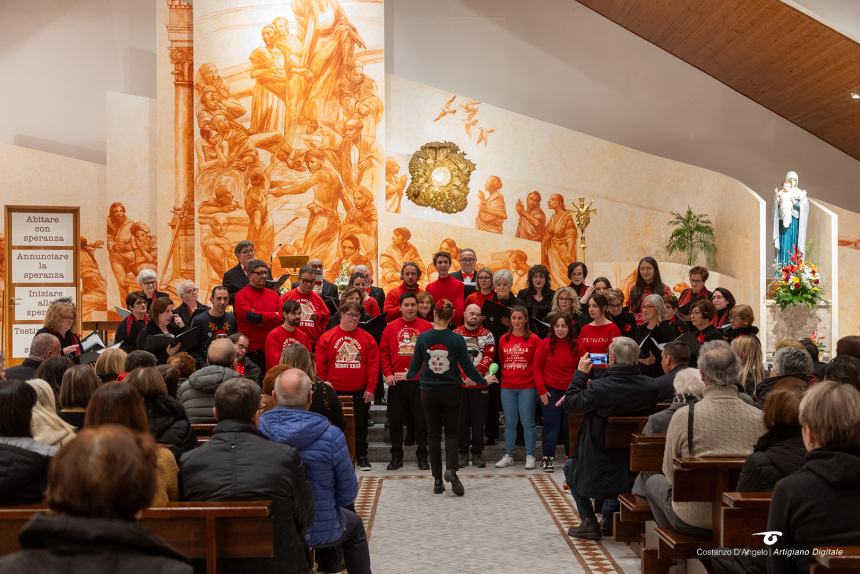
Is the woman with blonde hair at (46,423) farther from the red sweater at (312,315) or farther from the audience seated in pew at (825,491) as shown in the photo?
the red sweater at (312,315)

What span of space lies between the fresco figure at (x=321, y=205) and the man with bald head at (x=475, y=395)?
19.5 ft

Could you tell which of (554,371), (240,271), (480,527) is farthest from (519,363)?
(240,271)

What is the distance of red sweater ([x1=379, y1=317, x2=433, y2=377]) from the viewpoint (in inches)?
364

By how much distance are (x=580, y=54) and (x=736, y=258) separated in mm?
4483

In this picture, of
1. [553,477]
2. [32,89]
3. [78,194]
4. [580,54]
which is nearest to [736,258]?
[580,54]

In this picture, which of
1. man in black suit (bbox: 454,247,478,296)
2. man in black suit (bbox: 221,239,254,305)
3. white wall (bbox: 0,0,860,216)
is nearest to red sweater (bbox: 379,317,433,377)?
man in black suit (bbox: 454,247,478,296)

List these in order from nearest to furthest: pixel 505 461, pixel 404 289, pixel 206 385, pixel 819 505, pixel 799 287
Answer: pixel 819 505 → pixel 206 385 → pixel 505 461 → pixel 404 289 → pixel 799 287

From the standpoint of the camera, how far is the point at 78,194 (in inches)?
634

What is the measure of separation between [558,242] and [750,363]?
981 centimetres

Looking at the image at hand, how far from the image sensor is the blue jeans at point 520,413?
9.15m

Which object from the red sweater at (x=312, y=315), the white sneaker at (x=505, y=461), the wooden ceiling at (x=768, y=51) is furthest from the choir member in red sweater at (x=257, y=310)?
the wooden ceiling at (x=768, y=51)

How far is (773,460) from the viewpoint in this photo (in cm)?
383

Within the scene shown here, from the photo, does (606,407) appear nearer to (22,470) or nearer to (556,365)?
(556,365)

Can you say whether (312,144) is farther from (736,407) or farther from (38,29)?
(736,407)
